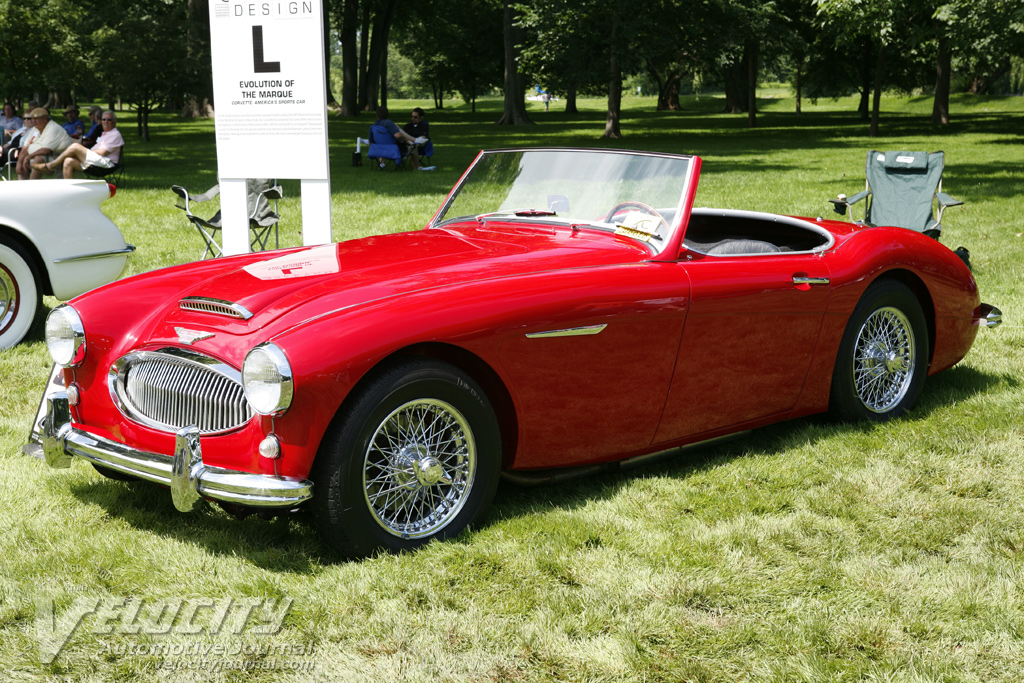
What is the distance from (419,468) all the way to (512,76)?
37.7 meters

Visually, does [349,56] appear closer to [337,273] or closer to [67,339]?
[67,339]

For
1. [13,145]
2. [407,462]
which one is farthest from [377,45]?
[407,462]

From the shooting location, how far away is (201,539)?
3725 mm

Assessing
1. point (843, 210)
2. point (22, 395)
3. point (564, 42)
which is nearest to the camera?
point (22, 395)

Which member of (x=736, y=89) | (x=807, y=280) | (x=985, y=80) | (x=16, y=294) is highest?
(x=985, y=80)

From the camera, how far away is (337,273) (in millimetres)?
3842

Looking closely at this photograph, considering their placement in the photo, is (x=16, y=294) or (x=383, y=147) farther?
(x=383, y=147)

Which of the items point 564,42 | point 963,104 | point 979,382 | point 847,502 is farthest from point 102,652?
point 963,104

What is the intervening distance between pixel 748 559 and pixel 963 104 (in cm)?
5570

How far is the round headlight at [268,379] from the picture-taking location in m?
3.12

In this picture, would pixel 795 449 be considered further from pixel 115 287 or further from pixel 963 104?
pixel 963 104

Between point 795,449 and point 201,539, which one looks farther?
point 795,449

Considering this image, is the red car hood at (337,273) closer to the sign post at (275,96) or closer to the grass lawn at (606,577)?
the grass lawn at (606,577)

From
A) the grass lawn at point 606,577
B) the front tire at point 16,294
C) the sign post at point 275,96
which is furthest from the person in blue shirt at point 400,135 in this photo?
the grass lawn at point 606,577
